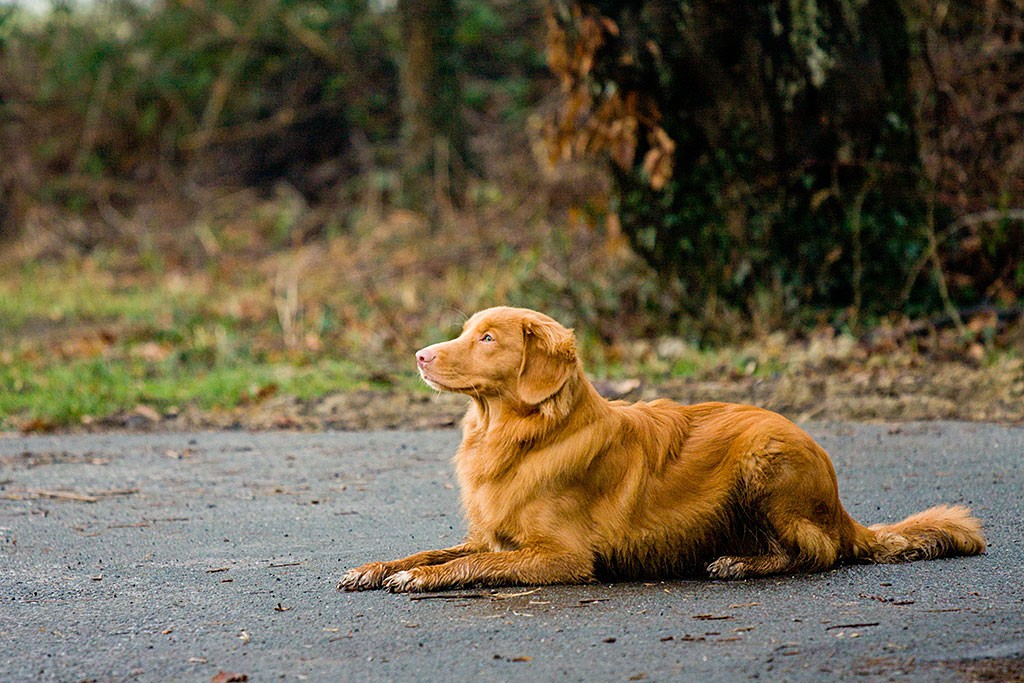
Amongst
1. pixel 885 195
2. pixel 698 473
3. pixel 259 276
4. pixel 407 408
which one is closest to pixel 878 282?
pixel 885 195

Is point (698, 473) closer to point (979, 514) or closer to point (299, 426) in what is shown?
point (979, 514)

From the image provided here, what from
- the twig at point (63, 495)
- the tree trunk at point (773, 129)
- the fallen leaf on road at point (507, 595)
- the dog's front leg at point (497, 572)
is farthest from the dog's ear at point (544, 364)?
the tree trunk at point (773, 129)

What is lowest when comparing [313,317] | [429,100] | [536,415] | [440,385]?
[313,317]

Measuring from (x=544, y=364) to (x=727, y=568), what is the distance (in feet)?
3.46

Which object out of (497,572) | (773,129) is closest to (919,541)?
(497,572)

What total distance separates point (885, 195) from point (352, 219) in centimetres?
926

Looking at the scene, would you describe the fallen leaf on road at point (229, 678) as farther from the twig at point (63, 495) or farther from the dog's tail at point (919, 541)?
the twig at point (63, 495)

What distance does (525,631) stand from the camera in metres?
4.09

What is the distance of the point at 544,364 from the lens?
4773mm

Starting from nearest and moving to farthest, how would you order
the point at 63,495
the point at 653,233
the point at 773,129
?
the point at 63,495 → the point at 773,129 → the point at 653,233

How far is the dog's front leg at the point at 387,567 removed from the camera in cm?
469

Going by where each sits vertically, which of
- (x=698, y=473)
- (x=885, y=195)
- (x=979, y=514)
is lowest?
(x=979, y=514)

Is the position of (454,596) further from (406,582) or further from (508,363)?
(508,363)

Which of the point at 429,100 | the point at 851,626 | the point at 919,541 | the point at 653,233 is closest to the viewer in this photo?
the point at 851,626
